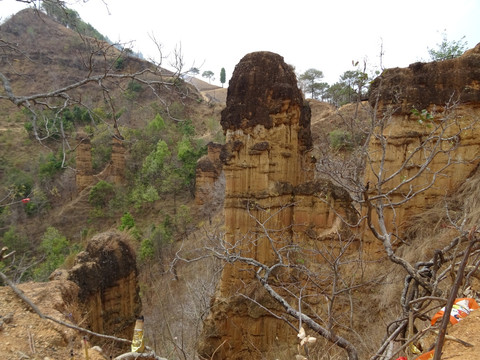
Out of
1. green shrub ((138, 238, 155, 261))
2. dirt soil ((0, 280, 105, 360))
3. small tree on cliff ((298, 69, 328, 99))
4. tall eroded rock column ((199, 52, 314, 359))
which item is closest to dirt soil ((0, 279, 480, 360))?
dirt soil ((0, 280, 105, 360))

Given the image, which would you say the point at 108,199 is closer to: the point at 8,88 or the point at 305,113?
the point at 305,113

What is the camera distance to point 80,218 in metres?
24.7

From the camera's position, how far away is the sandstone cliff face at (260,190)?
7.37m

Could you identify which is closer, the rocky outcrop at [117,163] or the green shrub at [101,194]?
the green shrub at [101,194]

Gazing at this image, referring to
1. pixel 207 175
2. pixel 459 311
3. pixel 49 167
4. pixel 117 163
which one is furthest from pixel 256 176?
pixel 49 167

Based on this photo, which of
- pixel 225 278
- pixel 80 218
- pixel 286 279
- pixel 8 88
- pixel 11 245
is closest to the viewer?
pixel 8 88

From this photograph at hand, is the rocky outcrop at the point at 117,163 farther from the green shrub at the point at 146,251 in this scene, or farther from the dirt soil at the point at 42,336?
the dirt soil at the point at 42,336

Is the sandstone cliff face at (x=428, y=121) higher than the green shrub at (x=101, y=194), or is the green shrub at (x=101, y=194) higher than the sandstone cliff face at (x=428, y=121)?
the sandstone cliff face at (x=428, y=121)

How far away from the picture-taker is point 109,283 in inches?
332

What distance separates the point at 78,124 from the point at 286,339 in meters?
34.6

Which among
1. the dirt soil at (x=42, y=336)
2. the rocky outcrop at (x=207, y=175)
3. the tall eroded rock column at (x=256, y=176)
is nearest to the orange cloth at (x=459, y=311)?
the dirt soil at (x=42, y=336)

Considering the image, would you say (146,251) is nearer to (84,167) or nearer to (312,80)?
(84,167)

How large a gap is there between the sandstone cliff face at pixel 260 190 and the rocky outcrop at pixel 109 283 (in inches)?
114

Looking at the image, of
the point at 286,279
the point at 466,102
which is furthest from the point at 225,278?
the point at 466,102
